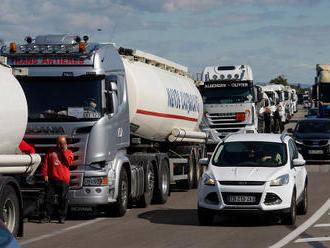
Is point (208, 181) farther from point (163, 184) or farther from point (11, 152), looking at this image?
point (163, 184)

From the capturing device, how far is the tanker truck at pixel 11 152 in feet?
43.5

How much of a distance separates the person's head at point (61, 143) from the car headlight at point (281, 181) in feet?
12.7

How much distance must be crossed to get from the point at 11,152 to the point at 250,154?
16.5 feet

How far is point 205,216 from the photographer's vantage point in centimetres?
1587

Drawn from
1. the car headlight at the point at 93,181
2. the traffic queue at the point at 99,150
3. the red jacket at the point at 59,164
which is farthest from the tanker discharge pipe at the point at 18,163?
the car headlight at the point at 93,181

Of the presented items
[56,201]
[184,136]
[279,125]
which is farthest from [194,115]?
[279,125]

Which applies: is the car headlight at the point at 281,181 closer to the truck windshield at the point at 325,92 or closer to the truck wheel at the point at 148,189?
the truck wheel at the point at 148,189

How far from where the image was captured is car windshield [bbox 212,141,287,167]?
1661cm

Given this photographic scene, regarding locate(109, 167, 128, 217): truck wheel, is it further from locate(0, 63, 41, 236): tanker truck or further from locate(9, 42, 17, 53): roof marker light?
locate(0, 63, 41, 236): tanker truck

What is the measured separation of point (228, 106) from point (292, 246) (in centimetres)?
2423

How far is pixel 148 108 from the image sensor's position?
66.6ft

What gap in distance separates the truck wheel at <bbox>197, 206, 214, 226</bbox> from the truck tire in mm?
4771

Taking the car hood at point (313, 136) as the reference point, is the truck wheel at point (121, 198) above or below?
below

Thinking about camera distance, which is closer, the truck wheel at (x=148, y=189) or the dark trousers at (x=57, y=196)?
the dark trousers at (x=57, y=196)
